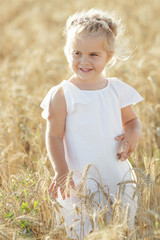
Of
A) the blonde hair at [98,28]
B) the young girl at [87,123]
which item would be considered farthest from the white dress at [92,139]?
the blonde hair at [98,28]

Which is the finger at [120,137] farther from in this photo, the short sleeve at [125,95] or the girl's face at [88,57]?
the girl's face at [88,57]

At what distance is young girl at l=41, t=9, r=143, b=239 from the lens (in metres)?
2.11

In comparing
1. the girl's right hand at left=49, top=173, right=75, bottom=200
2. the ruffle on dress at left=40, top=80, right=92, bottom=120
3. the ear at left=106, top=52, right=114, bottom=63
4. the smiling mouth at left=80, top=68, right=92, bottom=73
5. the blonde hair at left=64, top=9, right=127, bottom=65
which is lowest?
the girl's right hand at left=49, top=173, right=75, bottom=200

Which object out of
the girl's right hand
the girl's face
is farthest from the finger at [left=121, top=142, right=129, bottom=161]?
the girl's face

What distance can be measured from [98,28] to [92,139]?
63cm

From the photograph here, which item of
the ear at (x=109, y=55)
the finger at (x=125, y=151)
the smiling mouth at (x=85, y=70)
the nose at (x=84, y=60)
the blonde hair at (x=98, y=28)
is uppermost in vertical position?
the blonde hair at (x=98, y=28)

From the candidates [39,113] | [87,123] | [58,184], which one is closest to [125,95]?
[87,123]

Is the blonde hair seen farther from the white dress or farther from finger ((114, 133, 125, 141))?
finger ((114, 133, 125, 141))

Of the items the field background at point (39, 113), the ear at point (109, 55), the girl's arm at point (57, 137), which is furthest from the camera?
the ear at point (109, 55)

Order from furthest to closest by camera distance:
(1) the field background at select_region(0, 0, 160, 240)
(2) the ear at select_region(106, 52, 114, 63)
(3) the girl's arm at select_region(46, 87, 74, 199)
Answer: (2) the ear at select_region(106, 52, 114, 63) < (3) the girl's arm at select_region(46, 87, 74, 199) < (1) the field background at select_region(0, 0, 160, 240)

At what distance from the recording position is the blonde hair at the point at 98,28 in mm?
2090

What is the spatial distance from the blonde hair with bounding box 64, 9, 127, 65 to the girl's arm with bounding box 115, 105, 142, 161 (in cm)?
38

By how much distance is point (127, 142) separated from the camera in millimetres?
2229

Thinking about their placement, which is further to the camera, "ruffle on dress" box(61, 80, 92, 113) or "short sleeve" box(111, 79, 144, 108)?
"short sleeve" box(111, 79, 144, 108)
